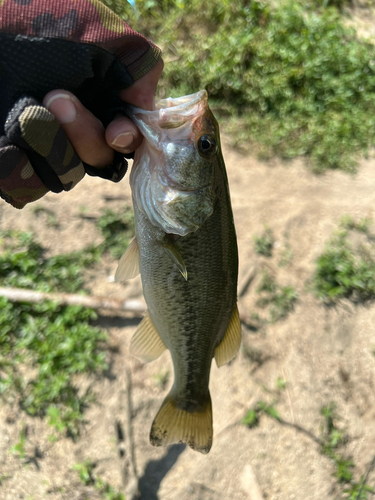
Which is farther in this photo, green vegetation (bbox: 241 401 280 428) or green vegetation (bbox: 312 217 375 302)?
green vegetation (bbox: 312 217 375 302)

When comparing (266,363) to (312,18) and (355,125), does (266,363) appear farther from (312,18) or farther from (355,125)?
(312,18)

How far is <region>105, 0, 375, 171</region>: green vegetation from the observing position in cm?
477

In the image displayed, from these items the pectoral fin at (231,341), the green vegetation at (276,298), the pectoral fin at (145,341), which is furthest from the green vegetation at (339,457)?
the pectoral fin at (145,341)

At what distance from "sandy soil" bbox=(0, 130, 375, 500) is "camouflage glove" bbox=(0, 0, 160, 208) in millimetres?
2100

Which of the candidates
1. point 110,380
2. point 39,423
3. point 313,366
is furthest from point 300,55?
point 39,423

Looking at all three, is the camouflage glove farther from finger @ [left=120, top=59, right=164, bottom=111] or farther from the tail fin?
the tail fin

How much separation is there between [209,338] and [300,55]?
4463 millimetres

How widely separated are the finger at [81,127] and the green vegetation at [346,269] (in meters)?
2.75

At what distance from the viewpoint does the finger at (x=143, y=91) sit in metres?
1.61

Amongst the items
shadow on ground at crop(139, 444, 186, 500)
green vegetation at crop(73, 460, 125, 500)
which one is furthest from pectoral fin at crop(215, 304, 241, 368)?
green vegetation at crop(73, 460, 125, 500)

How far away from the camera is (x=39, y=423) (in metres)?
2.92

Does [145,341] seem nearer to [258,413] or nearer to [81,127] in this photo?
[81,127]

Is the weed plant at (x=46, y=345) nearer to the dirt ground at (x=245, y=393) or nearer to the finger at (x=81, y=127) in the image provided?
the dirt ground at (x=245, y=393)

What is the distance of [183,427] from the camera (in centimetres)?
226
